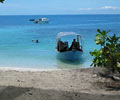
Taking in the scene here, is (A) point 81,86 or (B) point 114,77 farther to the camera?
(B) point 114,77

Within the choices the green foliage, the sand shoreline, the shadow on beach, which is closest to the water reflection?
the sand shoreline

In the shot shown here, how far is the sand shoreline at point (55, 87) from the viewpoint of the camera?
434 centimetres

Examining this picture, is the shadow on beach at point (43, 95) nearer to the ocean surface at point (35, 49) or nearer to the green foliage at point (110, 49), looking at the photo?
the green foliage at point (110, 49)


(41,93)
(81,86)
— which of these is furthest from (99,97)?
(81,86)

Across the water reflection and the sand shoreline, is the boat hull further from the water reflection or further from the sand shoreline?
the sand shoreline

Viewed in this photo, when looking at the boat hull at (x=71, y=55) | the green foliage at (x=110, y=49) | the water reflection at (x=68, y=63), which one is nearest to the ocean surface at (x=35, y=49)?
the water reflection at (x=68, y=63)

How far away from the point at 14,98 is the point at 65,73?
3446 millimetres

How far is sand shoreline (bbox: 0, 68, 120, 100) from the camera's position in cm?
434

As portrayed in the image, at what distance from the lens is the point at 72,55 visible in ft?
47.0

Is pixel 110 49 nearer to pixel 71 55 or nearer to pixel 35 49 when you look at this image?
pixel 71 55

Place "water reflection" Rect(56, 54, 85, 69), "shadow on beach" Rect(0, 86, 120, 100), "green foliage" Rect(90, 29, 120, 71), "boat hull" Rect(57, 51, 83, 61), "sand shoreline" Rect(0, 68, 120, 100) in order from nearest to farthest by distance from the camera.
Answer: "shadow on beach" Rect(0, 86, 120, 100) → "sand shoreline" Rect(0, 68, 120, 100) → "green foliage" Rect(90, 29, 120, 71) → "water reflection" Rect(56, 54, 85, 69) → "boat hull" Rect(57, 51, 83, 61)

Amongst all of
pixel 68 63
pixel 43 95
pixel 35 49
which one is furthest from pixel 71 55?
pixel 43 95

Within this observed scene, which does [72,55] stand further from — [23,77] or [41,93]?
[41,93]

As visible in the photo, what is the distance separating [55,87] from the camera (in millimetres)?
5691
